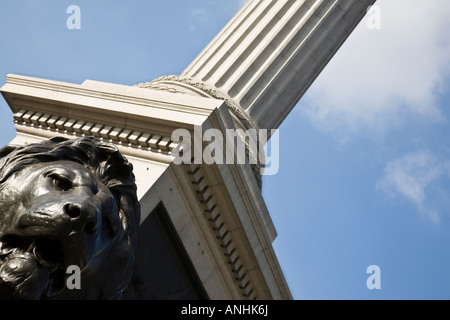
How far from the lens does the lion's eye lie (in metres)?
10.6

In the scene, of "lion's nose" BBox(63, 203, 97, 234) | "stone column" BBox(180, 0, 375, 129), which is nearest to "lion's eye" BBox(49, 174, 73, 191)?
"lion's nose" BBox(63, 203, 97, 234)

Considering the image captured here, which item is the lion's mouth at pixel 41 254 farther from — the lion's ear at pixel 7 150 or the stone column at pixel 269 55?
the stone column at pixel 269 55

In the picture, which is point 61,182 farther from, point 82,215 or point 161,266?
point 161,266

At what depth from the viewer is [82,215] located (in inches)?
392

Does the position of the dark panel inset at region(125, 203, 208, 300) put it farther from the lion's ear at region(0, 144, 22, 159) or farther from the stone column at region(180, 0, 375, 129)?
the stone column at region(180, 0, 375, 129)

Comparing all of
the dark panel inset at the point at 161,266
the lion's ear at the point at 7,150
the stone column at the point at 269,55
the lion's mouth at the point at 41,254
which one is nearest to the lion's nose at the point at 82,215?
the lion's mouth at the point at 41,254

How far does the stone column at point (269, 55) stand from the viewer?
25.4 m

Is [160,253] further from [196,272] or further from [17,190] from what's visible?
[17,190]

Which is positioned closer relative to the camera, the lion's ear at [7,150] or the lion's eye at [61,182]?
the lion's eye at [61,182]

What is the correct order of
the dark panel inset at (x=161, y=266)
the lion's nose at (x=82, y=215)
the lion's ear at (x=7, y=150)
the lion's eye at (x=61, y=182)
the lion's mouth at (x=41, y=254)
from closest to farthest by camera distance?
the lion's mouth at (x=41, y=254) < the lion's nose at (x=82, y=215) < the lion's eye at (x=61, y=182) < the lion's ear at (x=7, y=150) < the dark panel inset at (x=161, y=266)

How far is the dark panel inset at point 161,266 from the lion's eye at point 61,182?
654 centimetres

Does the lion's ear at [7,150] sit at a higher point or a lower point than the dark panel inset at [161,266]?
lower
